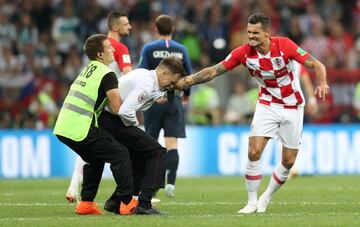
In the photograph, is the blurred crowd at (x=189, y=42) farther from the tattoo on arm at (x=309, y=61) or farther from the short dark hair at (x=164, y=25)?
the tattoo on arm at (x=309, y=61)

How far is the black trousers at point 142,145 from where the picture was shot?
10.5 m

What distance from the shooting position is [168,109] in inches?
547

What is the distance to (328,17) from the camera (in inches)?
960

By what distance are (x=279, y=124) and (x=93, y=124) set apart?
210 cm

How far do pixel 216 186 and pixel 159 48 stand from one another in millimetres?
3342

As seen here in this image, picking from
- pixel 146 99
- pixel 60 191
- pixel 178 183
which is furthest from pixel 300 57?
pixel 178 183

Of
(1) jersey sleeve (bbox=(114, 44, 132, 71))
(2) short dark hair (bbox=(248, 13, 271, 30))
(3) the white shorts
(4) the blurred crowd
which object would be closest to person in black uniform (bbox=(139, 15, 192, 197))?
(1) jersey sleeve (bbox=(114, 44, 132, 71))

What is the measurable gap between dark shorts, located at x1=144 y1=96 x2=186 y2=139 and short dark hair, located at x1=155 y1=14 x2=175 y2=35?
0.95 meters

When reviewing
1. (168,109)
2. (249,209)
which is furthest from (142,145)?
(168,109)

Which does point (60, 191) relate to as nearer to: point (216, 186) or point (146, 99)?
point (216, 186)

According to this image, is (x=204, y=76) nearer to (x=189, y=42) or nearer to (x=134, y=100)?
(x=134, y=100)

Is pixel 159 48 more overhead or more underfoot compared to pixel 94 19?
more underfoot

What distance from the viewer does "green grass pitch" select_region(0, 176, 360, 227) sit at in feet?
31.4

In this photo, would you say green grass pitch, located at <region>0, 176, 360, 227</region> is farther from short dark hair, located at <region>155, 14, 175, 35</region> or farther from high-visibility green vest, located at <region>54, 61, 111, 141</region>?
short dark hair, located at <region>155, 14, 175, 35</region>
